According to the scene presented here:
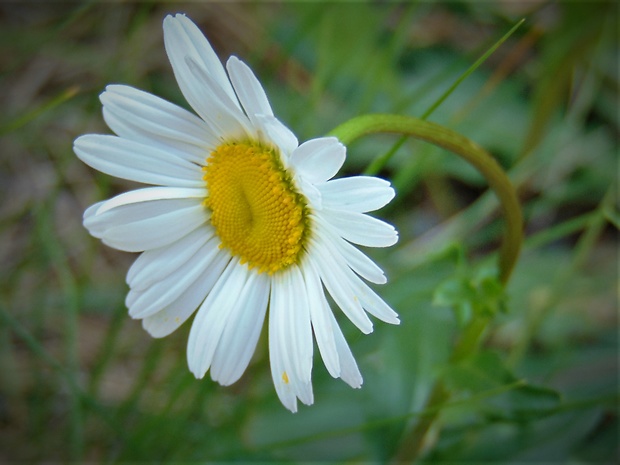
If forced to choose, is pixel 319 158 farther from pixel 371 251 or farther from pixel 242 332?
pixel 371 251

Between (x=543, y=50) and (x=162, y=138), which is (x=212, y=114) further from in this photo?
(x=543, y=50)

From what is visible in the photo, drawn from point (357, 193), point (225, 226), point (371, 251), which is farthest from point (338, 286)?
point (371, 251)

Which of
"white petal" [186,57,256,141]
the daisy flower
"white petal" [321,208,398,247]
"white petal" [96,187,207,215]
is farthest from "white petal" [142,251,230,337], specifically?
"white petal" [321,208,398,247]

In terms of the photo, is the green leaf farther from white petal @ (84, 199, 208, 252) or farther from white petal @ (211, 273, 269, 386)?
white petal @ (84, 199, 208, 252)

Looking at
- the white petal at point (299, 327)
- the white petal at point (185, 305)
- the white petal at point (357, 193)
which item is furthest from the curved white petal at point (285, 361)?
the white petal at point (357, 193)

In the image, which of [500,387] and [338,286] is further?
[500,387]

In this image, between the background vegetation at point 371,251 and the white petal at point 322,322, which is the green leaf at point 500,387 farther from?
the white petal at point 322,322
